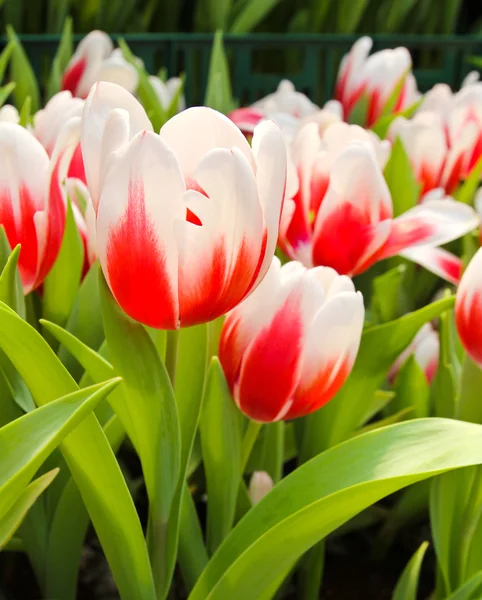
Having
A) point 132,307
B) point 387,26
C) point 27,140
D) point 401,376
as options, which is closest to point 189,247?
point 132,307

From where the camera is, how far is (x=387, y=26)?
142cm

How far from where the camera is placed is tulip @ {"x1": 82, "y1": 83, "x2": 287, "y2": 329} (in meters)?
0.31

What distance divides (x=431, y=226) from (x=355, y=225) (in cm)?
7

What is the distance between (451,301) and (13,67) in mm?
616

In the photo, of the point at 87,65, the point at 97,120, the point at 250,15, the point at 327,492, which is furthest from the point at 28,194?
the point at 250,15

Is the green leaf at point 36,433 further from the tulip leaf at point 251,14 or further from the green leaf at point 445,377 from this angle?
the tulip leaf at point 251,14

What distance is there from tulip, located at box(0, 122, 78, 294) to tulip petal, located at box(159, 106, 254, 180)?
0.11m

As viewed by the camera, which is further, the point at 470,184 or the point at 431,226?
the point at 470,184

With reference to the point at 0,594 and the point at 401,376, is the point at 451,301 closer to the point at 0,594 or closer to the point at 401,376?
the point at 401,376

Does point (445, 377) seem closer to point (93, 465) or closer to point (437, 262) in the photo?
point (437, 262)

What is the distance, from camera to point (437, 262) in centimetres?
56

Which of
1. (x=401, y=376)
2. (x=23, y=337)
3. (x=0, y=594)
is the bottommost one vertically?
(x=0, y=594)

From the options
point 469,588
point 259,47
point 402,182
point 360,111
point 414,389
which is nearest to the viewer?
point 469,588

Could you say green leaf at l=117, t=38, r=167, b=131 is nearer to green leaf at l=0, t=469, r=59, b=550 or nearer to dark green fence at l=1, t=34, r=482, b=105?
dark green fence at l=1, t=34, r=482, b=105
